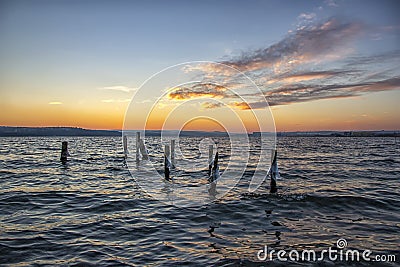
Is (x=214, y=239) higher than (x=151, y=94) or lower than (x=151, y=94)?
lower

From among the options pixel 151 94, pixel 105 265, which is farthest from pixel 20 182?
pixel 105 265

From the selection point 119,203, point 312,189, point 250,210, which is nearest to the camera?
point 250,210

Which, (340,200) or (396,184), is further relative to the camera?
(396,184)

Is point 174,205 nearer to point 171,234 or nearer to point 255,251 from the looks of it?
point 171,234

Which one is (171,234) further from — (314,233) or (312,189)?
(312,189)

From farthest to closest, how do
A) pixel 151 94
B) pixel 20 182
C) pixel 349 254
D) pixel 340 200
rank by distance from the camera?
pixel 20 182 → pixel 340 200 → pixel 151 94 → pixel 349 254

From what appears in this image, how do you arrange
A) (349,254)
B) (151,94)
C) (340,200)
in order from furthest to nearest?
(340,200), (151,94), (349,254)

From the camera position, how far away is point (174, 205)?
13.4 metres

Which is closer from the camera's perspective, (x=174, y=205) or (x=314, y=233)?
(x=314, y=233)

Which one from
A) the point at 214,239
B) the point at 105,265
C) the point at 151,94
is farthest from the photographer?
the point at 151,94

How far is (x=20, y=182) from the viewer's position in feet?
Answer: 62.2

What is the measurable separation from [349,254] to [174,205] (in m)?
7.84

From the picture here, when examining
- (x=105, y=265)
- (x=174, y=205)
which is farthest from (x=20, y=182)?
(x=105, y=265)

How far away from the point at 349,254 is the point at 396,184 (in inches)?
603
